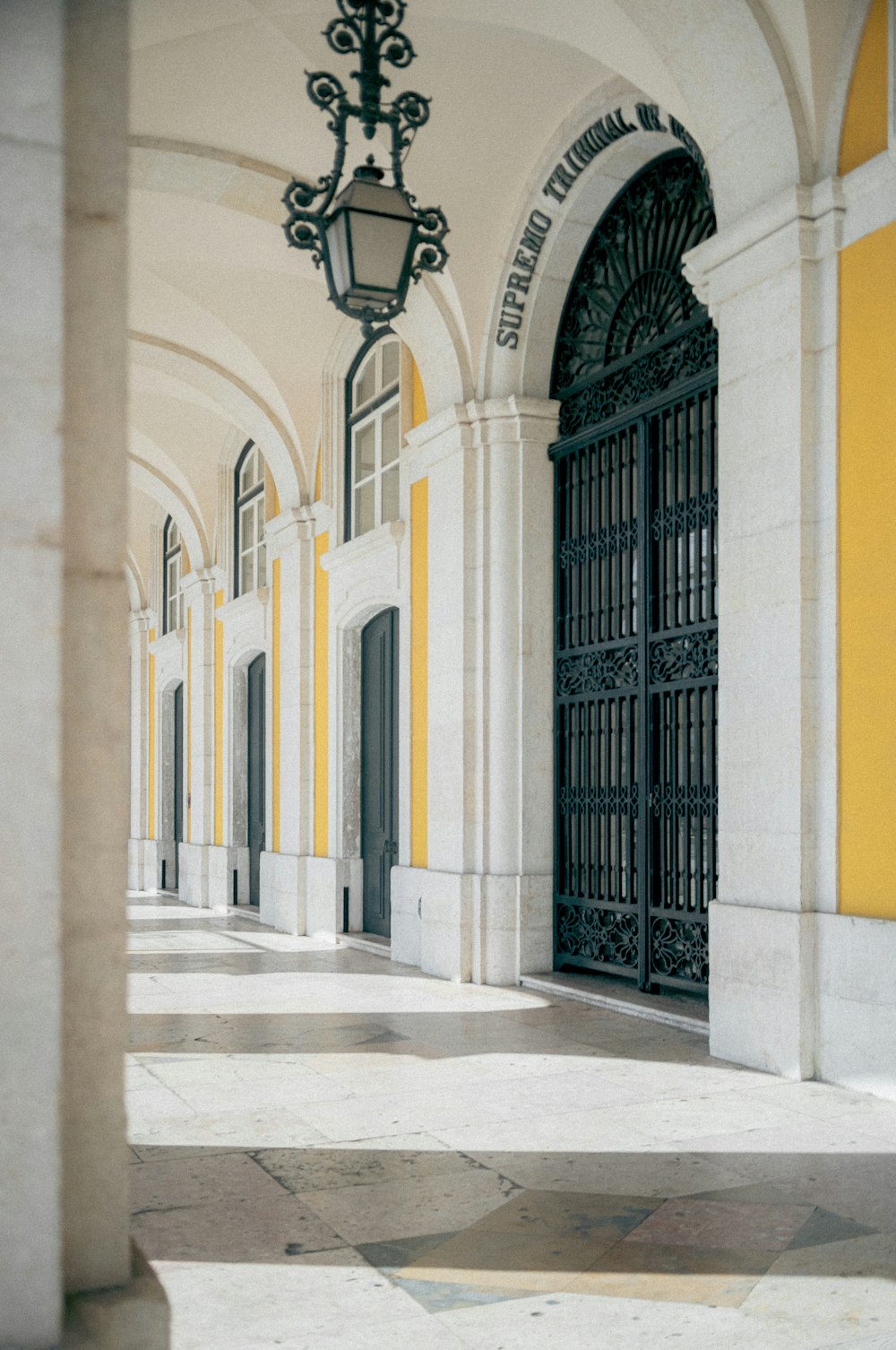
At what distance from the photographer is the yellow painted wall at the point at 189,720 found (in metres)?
18.9

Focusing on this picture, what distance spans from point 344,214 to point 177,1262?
442cm

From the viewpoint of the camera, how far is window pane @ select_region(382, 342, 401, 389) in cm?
1209

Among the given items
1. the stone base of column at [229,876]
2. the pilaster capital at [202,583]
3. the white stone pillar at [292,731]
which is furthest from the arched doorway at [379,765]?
the pilaster capital at [202,583]

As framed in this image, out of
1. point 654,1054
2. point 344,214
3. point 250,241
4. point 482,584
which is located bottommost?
point 654,1054

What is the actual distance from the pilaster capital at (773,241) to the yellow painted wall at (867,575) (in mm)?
173

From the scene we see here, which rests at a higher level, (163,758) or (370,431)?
(370,431)

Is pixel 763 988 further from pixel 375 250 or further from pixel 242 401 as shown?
pixel 242 401

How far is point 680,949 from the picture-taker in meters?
8.09

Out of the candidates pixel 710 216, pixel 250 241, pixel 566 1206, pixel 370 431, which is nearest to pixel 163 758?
pixel 370 431

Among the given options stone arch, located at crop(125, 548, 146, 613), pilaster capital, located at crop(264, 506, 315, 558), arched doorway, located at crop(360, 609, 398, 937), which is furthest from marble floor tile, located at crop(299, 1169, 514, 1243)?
stone arch, located at crop(125, 548, 146, 613)

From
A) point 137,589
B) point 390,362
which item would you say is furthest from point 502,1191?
point 137,589

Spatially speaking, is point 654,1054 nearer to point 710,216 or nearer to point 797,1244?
point 797,1244

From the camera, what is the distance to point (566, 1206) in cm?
430

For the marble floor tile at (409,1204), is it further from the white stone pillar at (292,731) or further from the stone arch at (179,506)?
the stone arch at (179,506)
